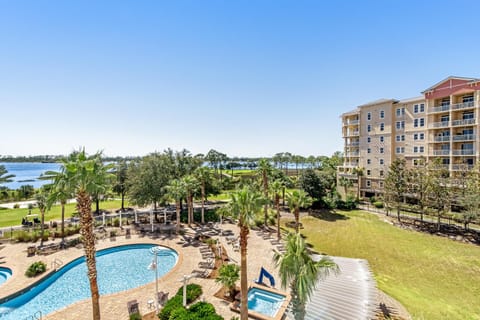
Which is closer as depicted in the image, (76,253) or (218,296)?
(218,296)

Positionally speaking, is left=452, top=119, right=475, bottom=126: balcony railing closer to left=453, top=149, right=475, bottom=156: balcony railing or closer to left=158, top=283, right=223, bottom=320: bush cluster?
left=453, top=149, right=475, bottom=156: balcony railing

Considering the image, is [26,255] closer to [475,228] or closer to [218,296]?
[218,296]

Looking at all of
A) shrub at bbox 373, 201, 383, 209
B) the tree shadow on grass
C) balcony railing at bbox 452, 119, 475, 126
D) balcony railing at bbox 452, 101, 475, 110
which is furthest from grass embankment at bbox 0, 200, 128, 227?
balcony railing at bbox 452, 101, 475, 110

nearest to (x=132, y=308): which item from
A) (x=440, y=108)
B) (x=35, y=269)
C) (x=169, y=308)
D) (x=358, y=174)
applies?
(x=169, y=308)

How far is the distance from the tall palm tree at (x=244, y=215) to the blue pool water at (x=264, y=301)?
2655 mm

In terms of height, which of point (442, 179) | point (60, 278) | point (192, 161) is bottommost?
point (60, 278)

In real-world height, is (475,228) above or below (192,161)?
below

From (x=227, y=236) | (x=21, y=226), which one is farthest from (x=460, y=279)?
(x=21, y=226)

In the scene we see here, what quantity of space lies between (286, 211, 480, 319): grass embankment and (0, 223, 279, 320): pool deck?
23.1ft

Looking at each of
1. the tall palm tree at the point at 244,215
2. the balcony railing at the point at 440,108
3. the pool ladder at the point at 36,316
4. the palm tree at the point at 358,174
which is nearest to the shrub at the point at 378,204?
the palm tree at the point at 358,174

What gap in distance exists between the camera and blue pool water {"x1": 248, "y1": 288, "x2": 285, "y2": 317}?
40.3ft

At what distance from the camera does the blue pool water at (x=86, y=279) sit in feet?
44.8

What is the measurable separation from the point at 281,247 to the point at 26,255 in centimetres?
2185

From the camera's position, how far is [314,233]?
26.0m
